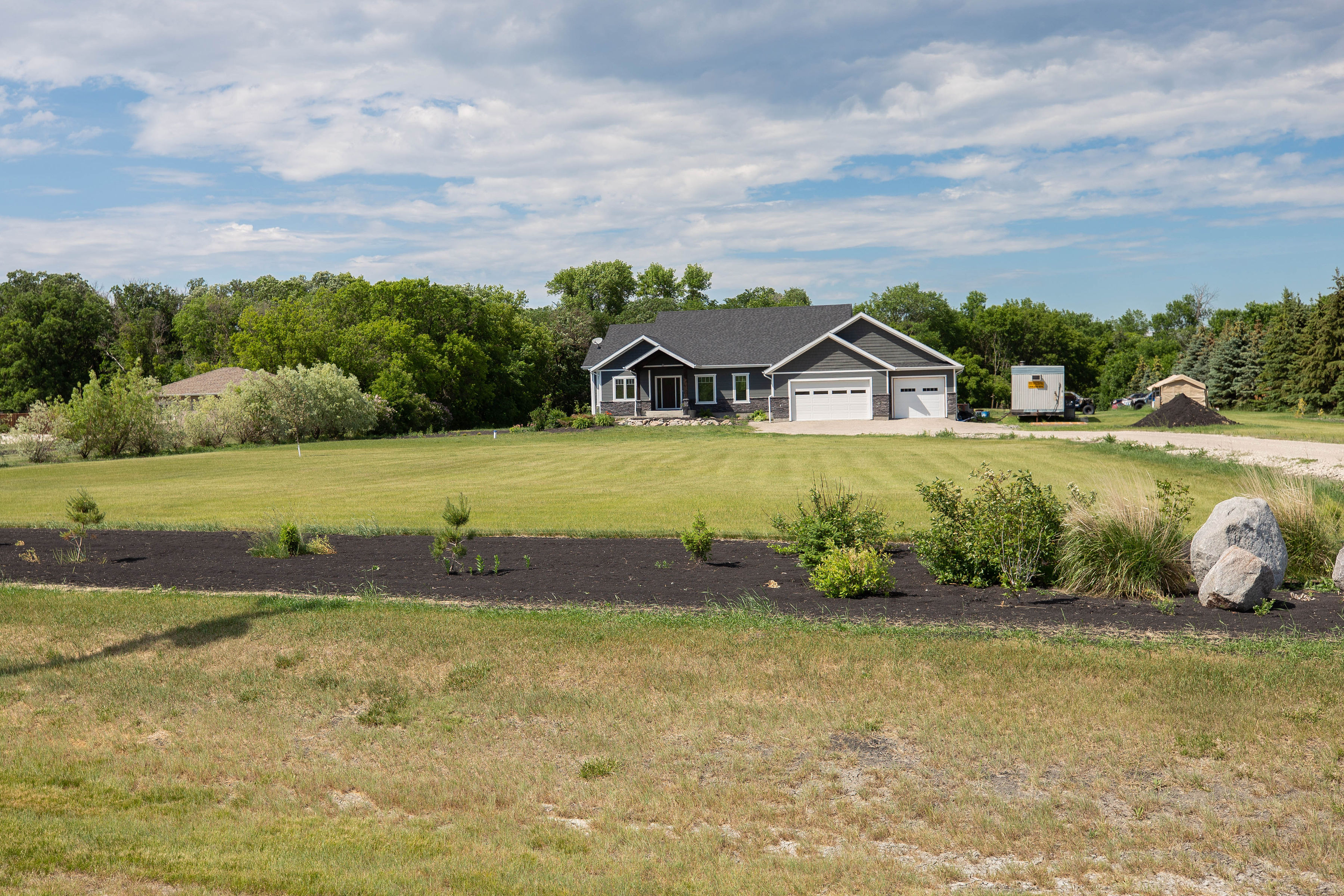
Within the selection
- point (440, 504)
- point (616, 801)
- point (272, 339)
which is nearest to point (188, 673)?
point (616, 801)

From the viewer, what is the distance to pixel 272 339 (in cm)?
4972

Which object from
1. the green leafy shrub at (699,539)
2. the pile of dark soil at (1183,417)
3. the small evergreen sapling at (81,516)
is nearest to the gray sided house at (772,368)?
the pile of dark soil at (1183,417)

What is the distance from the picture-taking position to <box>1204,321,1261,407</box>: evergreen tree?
55750mm

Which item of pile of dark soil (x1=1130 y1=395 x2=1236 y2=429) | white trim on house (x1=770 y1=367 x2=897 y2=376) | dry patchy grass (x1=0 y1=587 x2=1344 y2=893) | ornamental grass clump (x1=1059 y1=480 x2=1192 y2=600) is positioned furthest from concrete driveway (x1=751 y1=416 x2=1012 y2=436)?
dry patchy grass (x1=0 y1=587 x2=1344 y2=893)

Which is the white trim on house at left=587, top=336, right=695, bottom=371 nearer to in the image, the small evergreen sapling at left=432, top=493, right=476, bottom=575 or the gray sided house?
the gray sided house

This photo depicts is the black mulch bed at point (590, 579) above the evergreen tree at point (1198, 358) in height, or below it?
below

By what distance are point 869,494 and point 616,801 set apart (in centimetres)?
1297

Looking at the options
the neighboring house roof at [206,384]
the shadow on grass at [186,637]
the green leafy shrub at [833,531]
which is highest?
the neighboring house roof at [206,384]

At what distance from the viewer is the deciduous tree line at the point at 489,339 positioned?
49.7 meters

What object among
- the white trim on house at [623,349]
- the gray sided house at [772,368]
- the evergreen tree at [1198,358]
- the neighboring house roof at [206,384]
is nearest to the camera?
the gray sided house at [772,368]

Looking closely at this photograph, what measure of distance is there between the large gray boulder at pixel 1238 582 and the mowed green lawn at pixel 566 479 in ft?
8.59

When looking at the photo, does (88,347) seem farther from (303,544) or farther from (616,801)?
(616,801)

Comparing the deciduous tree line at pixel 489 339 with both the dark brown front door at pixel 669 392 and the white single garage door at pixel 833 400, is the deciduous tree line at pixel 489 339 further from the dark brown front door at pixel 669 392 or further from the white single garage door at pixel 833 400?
the white single garage door at pixel 833 400

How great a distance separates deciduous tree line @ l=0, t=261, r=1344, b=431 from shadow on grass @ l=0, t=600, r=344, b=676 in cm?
3719
